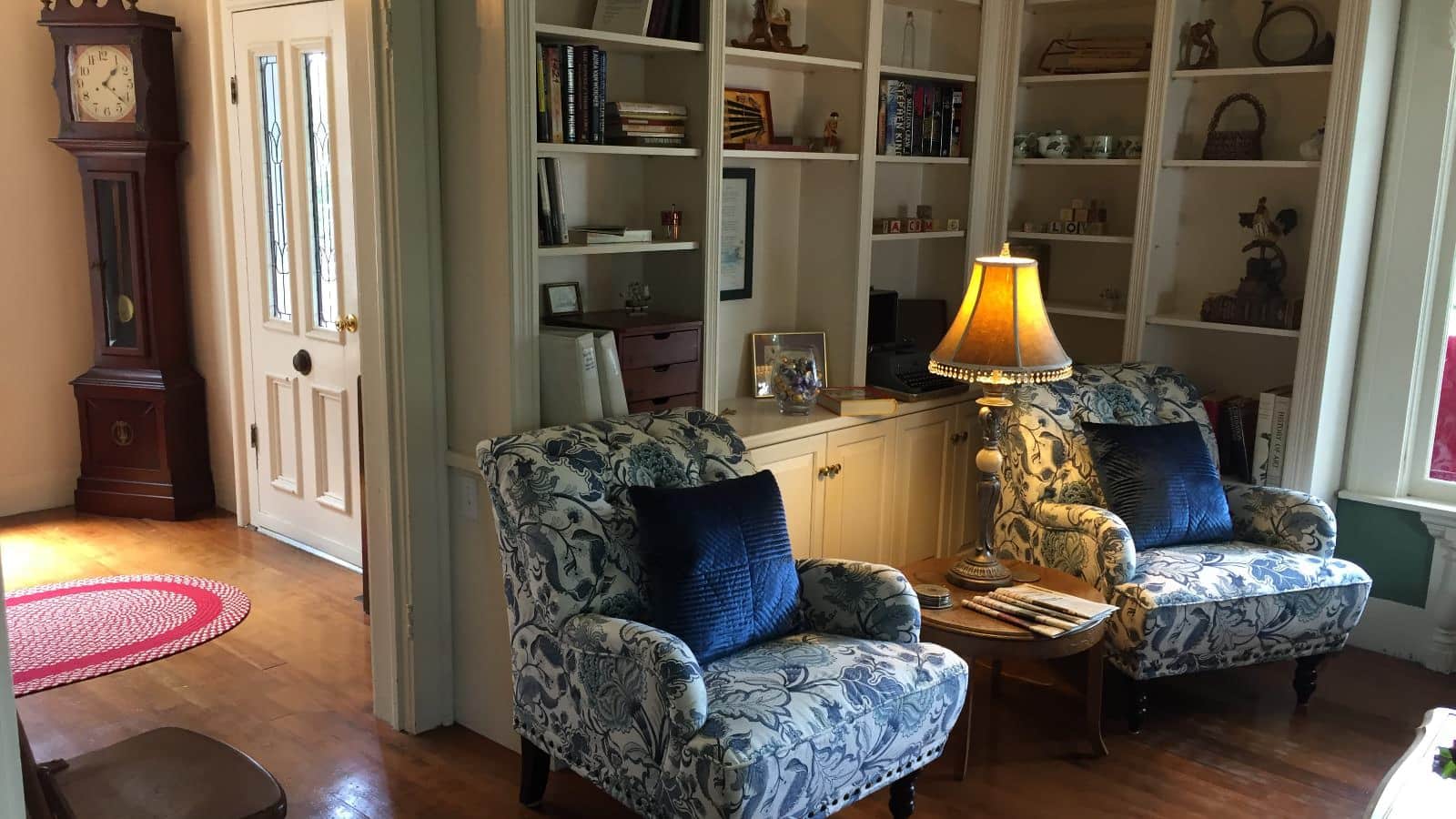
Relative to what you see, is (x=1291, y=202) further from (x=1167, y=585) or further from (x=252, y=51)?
(x=252, y=51)

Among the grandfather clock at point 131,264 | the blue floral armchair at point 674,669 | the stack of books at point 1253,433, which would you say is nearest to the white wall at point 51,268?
the grandfather clock at point 131,264

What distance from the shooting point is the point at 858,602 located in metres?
2.77

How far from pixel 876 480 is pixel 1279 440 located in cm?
133

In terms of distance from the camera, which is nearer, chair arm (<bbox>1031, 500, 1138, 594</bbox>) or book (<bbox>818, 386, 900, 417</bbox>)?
chair arm (<bbox>1031, 500, 1138, 594</bbox>)

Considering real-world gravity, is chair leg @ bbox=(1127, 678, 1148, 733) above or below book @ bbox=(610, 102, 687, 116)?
below

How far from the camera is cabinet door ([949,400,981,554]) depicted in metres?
4.15

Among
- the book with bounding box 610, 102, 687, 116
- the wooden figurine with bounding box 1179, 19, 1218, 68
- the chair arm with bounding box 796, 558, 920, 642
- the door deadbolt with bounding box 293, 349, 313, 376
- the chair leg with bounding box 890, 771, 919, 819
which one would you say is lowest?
the chair leg with bounding box 890, 771, 919, 819

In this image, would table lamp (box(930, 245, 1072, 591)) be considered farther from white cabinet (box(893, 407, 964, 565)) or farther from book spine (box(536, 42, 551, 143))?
book spine (box(536, 42, 551, 143))

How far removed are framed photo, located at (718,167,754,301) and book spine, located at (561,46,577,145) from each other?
834mm

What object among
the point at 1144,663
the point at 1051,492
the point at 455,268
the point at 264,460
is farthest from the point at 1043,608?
the point at 264,460

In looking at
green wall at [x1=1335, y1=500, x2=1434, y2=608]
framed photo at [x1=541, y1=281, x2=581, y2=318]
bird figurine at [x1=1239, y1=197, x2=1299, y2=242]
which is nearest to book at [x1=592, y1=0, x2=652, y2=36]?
framed photo at [x1=541, y1=281, x2=581, y2=318]

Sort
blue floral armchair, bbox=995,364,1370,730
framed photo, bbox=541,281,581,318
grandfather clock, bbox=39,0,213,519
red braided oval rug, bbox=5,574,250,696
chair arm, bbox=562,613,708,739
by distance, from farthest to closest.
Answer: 1. grandfather clock, bbox=39,0,213,519
2. red braided oval rug, bbox=5,574,250,696
3. framed photo, bbox=541,281,581,318
4. blue floral armchair, bbox=995,364,1370,730
5. chair arm, bbox=562,613,708,739

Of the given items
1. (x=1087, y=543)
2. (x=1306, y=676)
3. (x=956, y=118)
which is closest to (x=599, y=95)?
(x=956, y=118)

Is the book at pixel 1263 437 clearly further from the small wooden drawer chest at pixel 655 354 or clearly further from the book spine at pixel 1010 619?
the small wooden drawer chest at pixel 655 354
